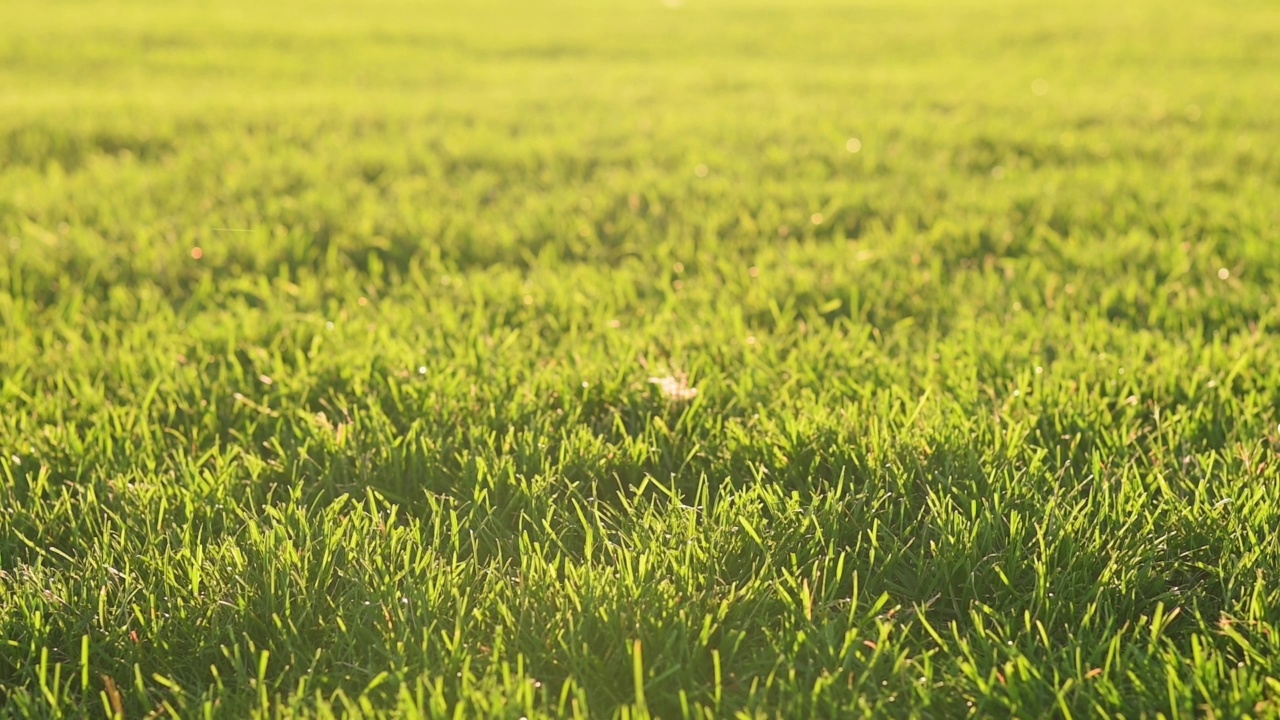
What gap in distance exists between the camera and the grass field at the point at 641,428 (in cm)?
154

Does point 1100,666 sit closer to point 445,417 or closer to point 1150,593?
point 1150,593

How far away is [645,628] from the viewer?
1.58 meters

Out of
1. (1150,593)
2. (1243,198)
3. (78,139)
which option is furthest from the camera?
(78,139)

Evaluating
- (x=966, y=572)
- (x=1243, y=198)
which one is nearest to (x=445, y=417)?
(x=966, y=572)

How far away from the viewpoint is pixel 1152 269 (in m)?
3.20

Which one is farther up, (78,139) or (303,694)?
(78,139)

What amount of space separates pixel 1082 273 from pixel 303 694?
2580 mm

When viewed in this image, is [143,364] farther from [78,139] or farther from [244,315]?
[78,139]

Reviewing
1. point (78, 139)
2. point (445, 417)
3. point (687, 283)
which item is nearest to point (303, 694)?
point (445, 417)

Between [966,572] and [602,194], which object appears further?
[602,194]

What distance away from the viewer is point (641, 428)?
2.27 metres

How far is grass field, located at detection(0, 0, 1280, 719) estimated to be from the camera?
5.06ft

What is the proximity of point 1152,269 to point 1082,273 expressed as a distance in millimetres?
217

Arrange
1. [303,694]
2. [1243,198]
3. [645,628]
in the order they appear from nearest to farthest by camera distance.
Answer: [303,694]
[645,628]
[1243,198]
